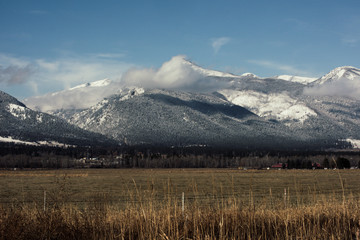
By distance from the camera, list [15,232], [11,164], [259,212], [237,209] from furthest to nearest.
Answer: [11,164]
[259,212]
[237,209]
[15,232]

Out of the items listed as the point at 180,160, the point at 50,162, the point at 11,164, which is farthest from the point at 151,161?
the point at 11,164

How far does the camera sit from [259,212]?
1384cm

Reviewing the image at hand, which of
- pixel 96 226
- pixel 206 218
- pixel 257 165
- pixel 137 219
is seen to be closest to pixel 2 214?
pixel 96 226

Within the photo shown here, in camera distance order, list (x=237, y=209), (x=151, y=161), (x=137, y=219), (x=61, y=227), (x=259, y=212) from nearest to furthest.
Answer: (x=61, y=227) < (x=137, y=219) < (x=237, y=209) < (x=259, y=212) < (x=151, y=161)

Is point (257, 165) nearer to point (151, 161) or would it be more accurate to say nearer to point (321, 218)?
point (151, 161)

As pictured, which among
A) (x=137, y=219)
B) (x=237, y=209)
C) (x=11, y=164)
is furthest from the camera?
(x=11, y=164)

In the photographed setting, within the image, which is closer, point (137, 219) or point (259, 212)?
point (137, 219)

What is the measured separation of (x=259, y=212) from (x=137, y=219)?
4.44 metres

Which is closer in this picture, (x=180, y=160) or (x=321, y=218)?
(x=321, y=218)

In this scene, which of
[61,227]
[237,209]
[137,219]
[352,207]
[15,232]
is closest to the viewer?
[15,232]

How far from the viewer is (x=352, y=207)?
50.5 feet

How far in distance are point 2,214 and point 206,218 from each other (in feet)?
18.7

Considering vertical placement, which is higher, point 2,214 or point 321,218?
point 2,214

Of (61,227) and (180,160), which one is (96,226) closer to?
(61,227)
